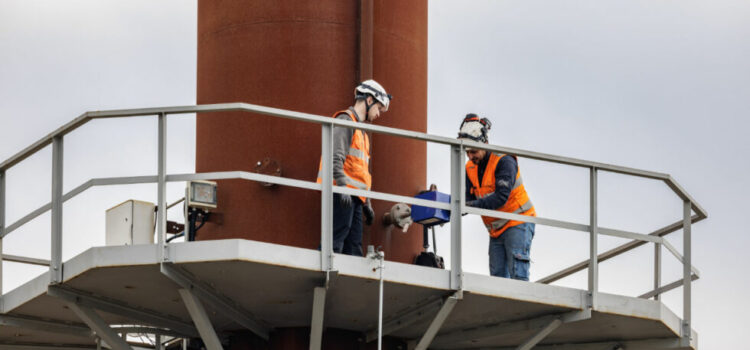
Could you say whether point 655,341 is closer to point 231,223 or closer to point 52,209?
point 231,223

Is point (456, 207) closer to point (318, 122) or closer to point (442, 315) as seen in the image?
point (442, 315)

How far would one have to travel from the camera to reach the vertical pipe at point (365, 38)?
588 inches

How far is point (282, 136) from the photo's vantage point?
47.6 ft

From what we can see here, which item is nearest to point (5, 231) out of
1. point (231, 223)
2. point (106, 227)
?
point (106, 227)

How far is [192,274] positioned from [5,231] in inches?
91.3

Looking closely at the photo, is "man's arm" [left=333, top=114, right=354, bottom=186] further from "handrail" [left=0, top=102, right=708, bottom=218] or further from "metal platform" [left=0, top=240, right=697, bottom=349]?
"metal platform" [left=0, top=240, right=697, bottom=349]

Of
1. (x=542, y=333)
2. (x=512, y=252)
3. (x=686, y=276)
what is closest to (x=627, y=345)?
(x=686, y=276)

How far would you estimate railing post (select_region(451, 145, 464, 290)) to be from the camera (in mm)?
13102

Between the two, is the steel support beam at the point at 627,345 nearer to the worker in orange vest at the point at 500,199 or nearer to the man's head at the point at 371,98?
the worker in orange vest at the point at 500,199

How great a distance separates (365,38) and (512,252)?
284cm

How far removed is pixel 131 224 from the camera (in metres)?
13.7

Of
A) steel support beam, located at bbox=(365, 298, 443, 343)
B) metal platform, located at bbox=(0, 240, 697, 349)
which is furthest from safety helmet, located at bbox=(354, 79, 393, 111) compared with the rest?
steel support beam, located at bbox=(365, 298, 443, 343)

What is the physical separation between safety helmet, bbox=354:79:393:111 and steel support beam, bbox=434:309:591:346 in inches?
102

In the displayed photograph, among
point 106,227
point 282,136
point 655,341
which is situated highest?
point 282,136
